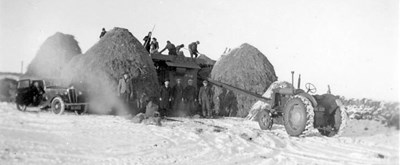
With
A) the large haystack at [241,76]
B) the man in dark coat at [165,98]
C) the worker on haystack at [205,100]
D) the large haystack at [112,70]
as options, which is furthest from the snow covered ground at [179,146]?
the large haystack at [241,76]

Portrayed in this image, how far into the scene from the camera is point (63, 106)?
11398 millimetres

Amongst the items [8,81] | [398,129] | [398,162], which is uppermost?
[8,81]

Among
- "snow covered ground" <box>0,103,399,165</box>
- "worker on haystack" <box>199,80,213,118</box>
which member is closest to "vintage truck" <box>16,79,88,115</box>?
"snow covered ground" <box>0,103,399,165</box>

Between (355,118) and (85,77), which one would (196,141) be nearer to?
(355,118)

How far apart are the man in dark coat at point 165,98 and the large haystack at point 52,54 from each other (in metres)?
9.05

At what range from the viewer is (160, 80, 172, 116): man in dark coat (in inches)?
531

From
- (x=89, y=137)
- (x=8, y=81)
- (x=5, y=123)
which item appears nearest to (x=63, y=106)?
(x=5, y=123)

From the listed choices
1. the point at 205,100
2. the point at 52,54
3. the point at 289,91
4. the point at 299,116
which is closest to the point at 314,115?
the point at 299,116

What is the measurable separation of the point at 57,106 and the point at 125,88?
2.17 m

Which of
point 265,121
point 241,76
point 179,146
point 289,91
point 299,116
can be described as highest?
point 241,76

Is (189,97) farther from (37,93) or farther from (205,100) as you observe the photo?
(37,93)

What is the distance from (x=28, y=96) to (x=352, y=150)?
10.4 meters

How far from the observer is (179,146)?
638 cm

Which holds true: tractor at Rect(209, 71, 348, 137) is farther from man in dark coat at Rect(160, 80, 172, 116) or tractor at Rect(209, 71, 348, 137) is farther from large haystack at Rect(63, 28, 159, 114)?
large haystack at Rect(63, 28, 159, 114)
